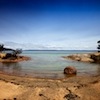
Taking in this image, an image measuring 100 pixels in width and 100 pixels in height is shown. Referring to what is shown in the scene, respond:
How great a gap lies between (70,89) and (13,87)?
13.4 ft

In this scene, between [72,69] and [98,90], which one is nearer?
[98,90]

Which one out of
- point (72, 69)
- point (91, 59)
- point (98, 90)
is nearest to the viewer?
point (98, 90)

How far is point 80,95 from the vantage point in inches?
368

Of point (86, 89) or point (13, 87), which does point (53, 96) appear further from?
point (13, 87)

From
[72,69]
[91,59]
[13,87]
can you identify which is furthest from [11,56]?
[13,87]

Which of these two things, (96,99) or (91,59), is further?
(91,59)

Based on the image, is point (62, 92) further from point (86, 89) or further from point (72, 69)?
point (72, 69)

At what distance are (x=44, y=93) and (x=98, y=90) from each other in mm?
3698

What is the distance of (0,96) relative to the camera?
9.03 m

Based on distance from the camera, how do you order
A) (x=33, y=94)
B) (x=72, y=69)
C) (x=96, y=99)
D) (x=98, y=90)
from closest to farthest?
(x=96, y=99) < (x=33, y=94) < (x=98, y=90) < (x=72, y=69)

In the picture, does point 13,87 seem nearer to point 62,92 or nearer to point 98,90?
point 62,92

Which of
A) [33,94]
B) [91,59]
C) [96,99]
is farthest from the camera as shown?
[91,59]

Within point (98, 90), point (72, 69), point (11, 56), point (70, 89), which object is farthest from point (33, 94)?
point (11, 56)

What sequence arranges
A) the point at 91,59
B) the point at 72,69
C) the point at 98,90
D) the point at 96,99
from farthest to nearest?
1. the point at 91,59
2. the point at 72,69
3. the point at 98,90
4. the point at 96,99
